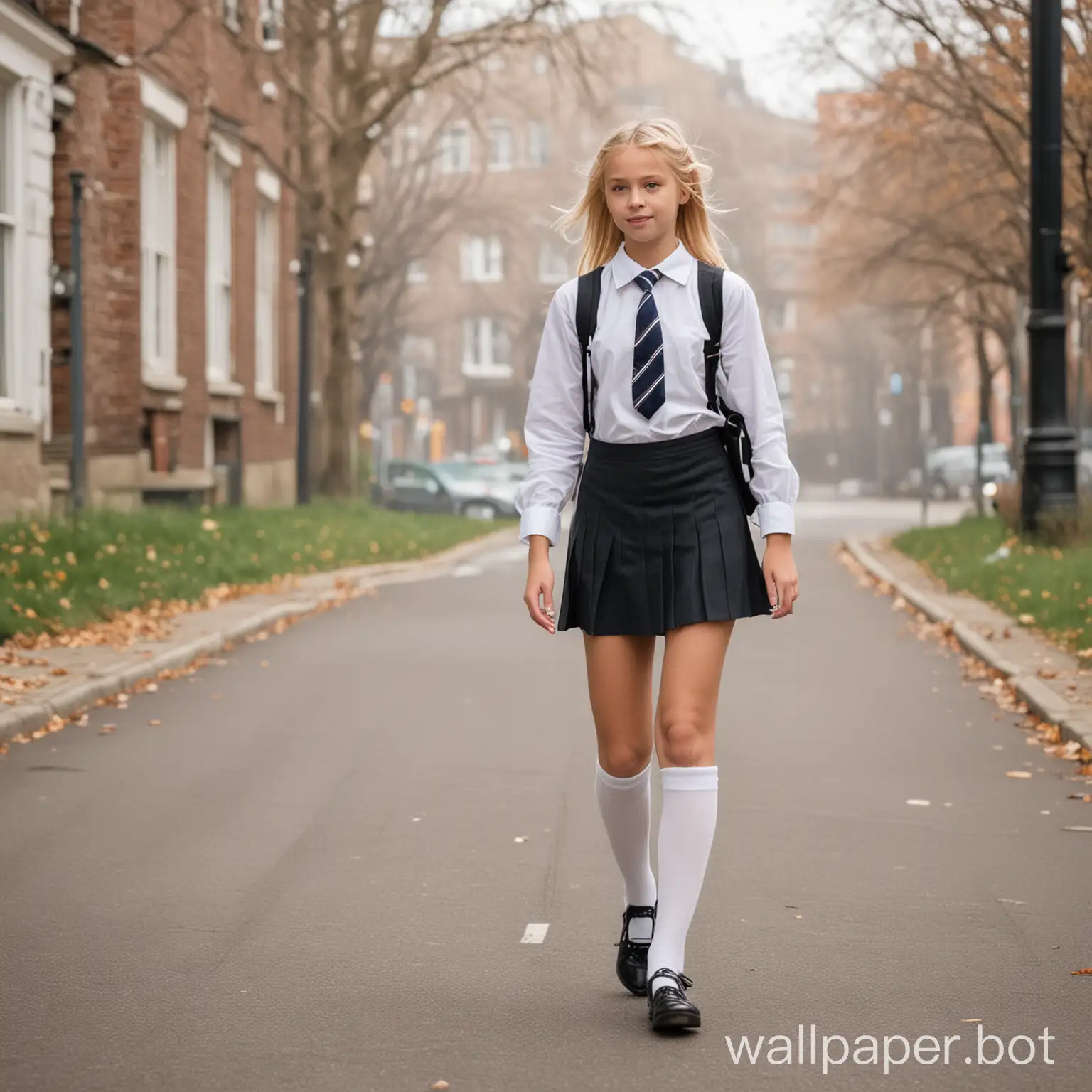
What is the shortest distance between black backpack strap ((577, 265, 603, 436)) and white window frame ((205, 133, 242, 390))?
2183cm

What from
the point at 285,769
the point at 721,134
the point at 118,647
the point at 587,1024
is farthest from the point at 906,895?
the point at 721,134

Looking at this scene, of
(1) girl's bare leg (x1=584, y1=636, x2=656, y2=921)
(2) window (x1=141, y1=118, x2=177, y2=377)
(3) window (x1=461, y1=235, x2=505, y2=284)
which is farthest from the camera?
(3) window (x1=461, y1=235, x2=505, y2=284)

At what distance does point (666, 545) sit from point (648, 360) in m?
0.42

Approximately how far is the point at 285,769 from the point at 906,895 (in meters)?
3.33

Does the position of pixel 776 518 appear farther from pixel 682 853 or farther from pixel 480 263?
pixel 480 263

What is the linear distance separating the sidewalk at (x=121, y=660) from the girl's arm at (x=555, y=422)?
490cm

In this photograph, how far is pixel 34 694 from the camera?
10.0 m

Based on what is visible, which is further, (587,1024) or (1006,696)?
(1006,696)

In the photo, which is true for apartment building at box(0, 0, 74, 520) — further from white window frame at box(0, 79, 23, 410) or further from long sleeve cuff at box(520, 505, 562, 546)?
long sleeve cuff at box(520, 505, 562, 546)

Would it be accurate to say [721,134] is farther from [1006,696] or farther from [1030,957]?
[1030,957]

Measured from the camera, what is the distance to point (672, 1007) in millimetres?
4504

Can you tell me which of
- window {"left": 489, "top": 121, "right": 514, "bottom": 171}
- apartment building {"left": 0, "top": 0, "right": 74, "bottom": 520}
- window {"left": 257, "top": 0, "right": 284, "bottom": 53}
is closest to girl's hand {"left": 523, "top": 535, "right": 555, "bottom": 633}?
apartment building {"left": 0, "top": 0, "right": 74, "bottom": 520}

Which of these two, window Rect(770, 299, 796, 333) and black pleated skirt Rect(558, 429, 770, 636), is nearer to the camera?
black pleated skirt Rect(558, 429, 770, 636)

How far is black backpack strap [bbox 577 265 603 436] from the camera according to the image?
4.75 metres
